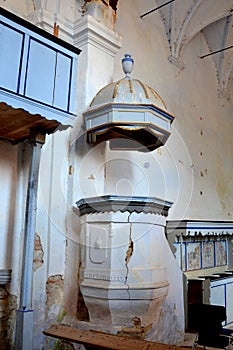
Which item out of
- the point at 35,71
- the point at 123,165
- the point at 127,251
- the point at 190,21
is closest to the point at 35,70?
the point at 35,71

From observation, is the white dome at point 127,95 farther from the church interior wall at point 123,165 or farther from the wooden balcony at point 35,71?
the wooden balcony at point 35,71

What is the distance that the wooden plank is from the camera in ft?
7.45

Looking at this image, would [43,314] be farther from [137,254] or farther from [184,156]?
[184,156]

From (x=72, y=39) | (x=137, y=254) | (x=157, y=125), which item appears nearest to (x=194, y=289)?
(x=137, y=254)

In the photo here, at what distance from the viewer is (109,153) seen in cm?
454

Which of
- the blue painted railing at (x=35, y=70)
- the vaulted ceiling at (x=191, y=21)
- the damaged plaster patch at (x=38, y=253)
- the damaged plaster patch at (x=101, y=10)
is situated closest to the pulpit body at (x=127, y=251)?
the damaged plaster patch at (x=38, y=253)

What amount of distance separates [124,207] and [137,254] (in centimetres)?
41

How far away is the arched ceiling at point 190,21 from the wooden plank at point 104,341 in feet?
14.9

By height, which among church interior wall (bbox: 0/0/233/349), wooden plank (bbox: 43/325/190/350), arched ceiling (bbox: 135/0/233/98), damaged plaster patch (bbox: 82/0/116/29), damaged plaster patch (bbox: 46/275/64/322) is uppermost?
arched ceiling (bbox: 135/0/233/98)

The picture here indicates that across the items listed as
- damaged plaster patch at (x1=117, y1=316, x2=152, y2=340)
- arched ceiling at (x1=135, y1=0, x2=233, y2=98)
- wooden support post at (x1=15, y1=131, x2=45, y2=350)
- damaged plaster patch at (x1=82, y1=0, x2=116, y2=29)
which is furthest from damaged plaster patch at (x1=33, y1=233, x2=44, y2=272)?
arched ceiling at (x1=135, y1=0, x2=233, y2=98)

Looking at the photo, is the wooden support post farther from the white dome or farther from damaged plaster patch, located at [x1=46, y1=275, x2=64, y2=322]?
the white dome

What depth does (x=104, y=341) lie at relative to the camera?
2.41 meters

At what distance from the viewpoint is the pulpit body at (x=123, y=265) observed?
9.93 ft

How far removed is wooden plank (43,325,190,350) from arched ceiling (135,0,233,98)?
179 inches
